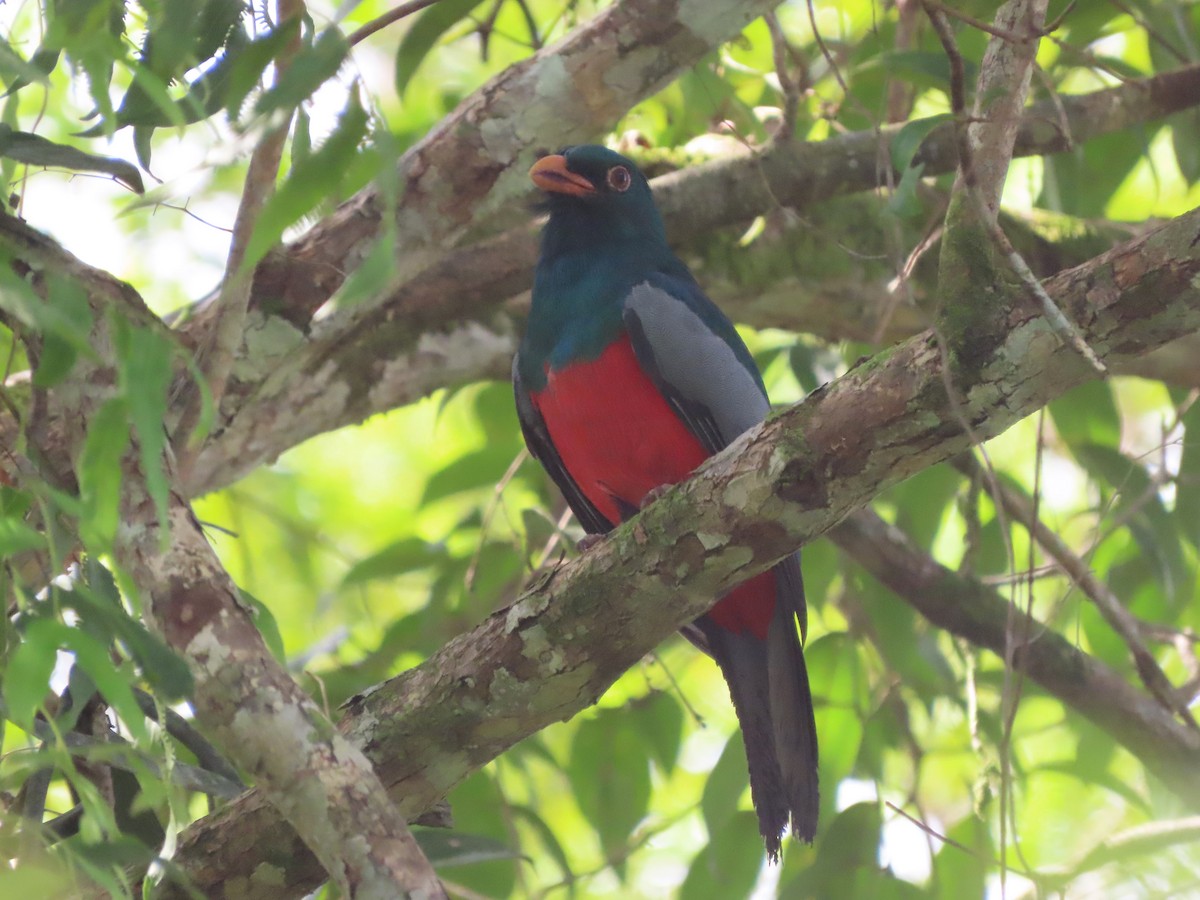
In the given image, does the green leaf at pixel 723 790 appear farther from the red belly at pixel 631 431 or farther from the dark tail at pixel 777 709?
the red belly at pixel 631 431

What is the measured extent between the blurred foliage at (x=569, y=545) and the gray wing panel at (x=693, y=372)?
2.25 ft

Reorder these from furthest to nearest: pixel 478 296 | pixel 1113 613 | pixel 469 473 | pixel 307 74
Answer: pixel 469 473 → pixel 478 296 → pixel 1113 613 → pixel 307 74

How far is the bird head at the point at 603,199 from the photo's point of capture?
4422mm

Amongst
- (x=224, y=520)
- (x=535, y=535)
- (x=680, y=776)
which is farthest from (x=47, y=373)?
(x=680, y=776)

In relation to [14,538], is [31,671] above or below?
below

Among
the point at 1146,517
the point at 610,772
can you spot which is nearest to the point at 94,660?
the point at 610,772

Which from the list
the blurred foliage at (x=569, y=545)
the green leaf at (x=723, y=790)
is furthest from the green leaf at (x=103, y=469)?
the green leaf at (x=723, y=790)

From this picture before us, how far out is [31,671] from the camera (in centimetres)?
159

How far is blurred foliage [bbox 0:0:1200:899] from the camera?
66.4 inches

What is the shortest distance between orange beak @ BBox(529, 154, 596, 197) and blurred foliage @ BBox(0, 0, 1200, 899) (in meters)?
0.38

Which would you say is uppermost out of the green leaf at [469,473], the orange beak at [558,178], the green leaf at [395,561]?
the orange beak at [558,178]

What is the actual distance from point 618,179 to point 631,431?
1.06 meters

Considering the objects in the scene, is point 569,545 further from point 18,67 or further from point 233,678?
point 18,67

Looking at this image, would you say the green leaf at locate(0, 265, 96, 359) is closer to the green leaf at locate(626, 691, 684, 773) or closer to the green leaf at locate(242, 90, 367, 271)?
the green leaf at locate(242, 90, 367, 271)
